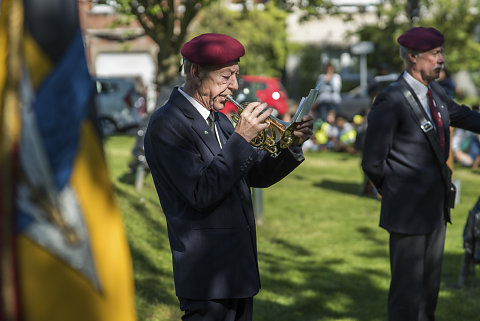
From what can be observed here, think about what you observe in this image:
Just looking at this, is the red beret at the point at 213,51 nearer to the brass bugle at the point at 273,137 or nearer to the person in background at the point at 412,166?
the brass bugle at the point at 273,137

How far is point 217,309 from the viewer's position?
3729mm

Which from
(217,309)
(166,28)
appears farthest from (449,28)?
(217,309)

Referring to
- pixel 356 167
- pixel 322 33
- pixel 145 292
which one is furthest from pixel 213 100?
pixel 322 33

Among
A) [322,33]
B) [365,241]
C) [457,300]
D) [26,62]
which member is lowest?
[322,33]

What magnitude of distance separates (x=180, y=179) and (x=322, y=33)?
4255cm

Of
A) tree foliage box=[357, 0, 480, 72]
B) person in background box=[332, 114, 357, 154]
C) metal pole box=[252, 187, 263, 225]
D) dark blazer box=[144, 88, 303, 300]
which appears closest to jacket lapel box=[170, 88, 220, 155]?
dark blazer box=[144, 88, 303, 300]

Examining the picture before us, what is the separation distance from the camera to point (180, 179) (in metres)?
3.50

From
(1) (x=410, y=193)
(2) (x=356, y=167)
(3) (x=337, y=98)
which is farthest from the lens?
(3) (x=337, y=98)

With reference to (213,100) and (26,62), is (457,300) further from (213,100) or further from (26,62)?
(26,62)

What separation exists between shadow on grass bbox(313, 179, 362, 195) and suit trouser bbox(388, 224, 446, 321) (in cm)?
856

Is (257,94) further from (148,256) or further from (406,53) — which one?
(406,53)

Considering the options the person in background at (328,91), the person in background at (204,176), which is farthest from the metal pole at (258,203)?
the person in background at (328,91)

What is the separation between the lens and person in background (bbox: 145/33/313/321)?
3.53 meters

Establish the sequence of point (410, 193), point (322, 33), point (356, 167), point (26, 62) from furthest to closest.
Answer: point (322, 33)
point (356, 167)
point (410, 193)
point (26, 62)
